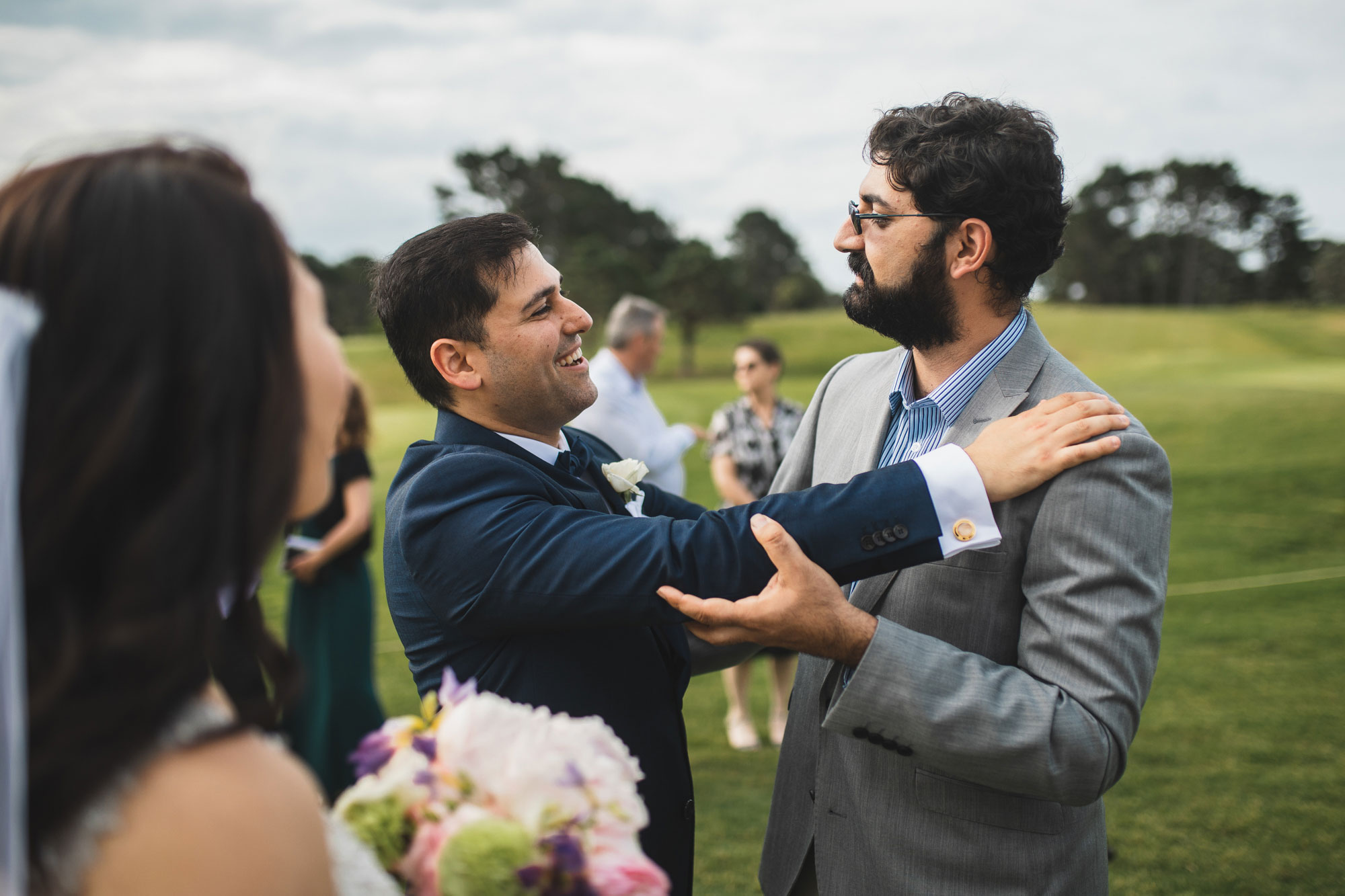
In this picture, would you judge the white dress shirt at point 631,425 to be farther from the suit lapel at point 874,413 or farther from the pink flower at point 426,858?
the pink flower at point 426,858

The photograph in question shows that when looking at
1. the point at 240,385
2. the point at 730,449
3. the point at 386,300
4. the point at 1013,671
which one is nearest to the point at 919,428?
the point at 1013,671

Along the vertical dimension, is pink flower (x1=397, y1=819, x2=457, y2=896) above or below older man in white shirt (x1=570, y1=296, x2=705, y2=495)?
above

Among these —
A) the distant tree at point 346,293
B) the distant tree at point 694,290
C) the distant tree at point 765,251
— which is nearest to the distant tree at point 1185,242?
the distant tree at point 765,251

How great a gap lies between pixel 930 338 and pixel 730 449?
4.83 meters

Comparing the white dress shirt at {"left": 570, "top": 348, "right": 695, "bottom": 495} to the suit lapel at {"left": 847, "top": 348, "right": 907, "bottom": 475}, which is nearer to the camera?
the suit lapel at {"left": 847, "top": 348, "right": 907, "bottom": 475}

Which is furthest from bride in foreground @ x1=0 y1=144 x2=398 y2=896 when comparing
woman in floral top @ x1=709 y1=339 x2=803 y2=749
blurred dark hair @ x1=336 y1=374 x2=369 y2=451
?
woman in floral top @ x1=709 y1=339 x2=803 y2=749

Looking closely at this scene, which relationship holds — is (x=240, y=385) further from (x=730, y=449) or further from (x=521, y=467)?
(x=730, y=449)

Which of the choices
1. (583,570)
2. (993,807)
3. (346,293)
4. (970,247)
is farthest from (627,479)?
(346,293)

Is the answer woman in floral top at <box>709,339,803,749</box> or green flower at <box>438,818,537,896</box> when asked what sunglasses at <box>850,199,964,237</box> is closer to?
green flower at <box>438,818,537,896</box>

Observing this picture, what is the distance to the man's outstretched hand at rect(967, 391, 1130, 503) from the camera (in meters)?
1.73

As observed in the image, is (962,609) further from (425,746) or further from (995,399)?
(425,746)

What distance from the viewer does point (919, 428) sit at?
7.52 feet

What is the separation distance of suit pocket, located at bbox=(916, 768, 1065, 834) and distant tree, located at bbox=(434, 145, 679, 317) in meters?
43.7

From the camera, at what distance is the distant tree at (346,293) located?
5634cm
